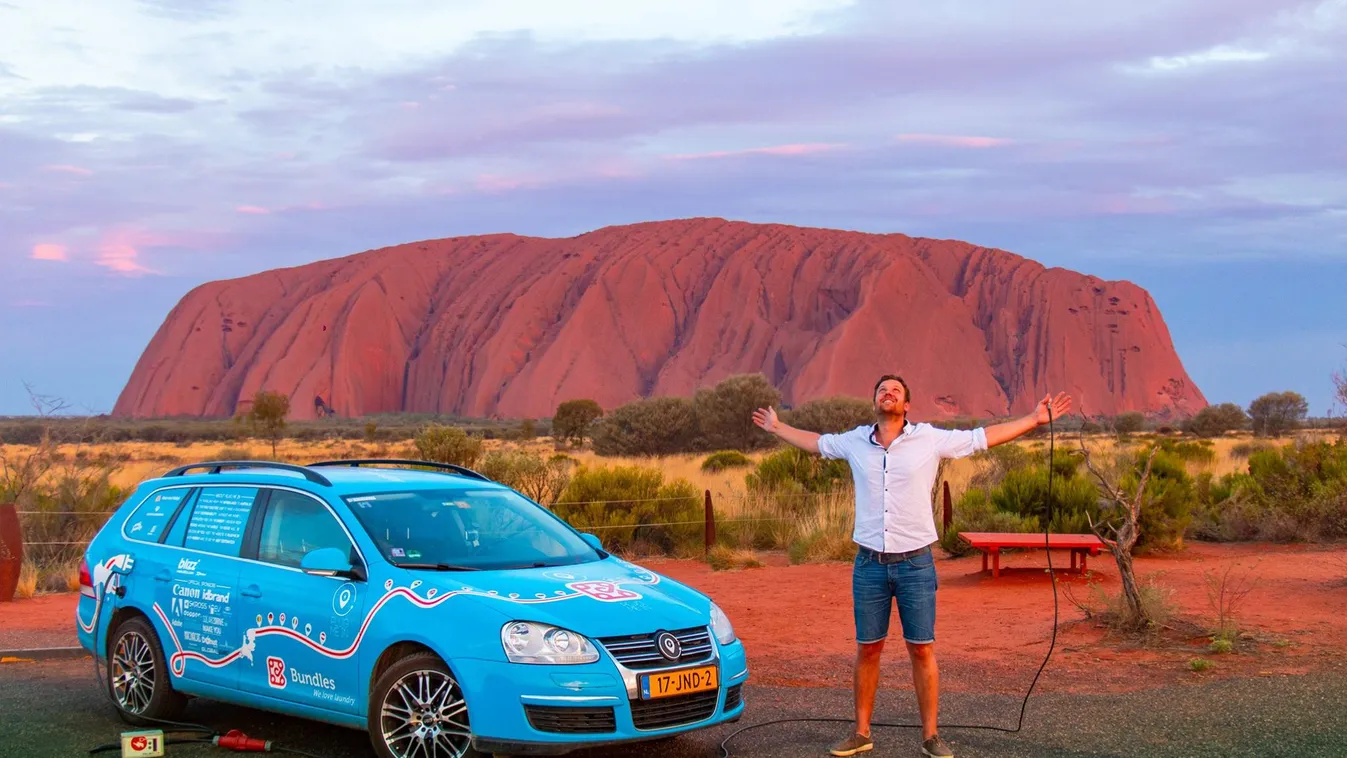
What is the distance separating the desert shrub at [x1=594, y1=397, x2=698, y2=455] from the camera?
4275cm

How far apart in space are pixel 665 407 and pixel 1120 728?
37.1 metres

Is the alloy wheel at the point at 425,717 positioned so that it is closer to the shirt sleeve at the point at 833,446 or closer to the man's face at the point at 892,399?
the shirt sleeve at the point at 833,446

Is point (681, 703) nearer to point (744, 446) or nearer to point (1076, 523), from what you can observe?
point (1076, 523)

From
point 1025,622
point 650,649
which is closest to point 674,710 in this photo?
point 650,649

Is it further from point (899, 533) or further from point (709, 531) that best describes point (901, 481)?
point (709, 531)

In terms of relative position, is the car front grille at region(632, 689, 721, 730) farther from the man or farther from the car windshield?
the car windshield

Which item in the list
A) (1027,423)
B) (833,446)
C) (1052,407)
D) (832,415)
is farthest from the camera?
(832,415)

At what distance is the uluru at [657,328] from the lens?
92625 millimetres

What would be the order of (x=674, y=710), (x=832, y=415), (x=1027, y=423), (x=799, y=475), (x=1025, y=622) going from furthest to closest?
(x=832, y=415) → (x=799, y=475) → (x=1025, y=622) → (x=1027, y=423) → (x=674, y=710)

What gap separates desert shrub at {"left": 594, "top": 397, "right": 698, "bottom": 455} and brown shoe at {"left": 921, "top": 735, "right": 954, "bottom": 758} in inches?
1416

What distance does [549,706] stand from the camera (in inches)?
227

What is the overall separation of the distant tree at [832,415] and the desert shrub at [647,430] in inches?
154

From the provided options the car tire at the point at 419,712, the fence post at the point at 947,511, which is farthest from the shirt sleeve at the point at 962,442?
the fence post at the point at 947,511

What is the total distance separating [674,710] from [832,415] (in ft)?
118
